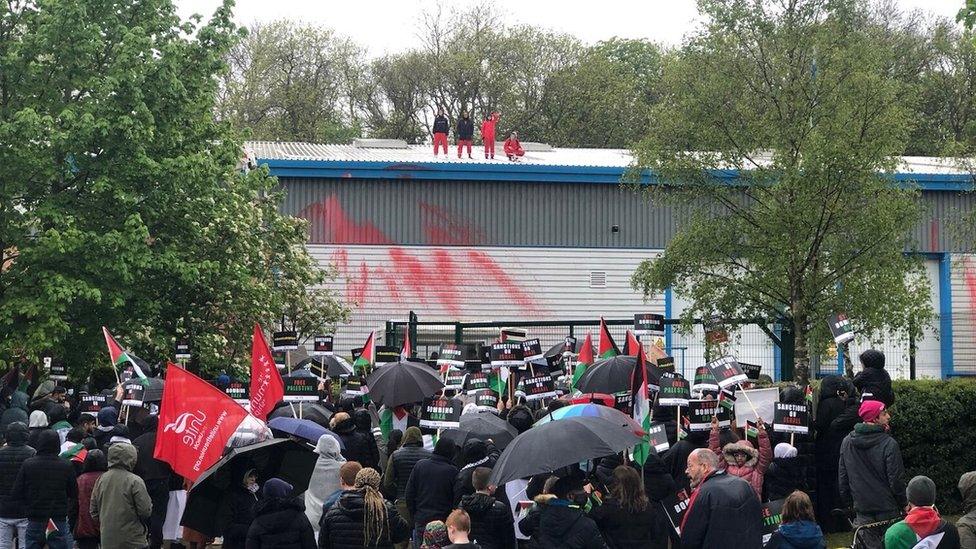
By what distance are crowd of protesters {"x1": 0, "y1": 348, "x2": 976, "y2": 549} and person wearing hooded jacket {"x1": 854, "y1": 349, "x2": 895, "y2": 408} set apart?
19 mm

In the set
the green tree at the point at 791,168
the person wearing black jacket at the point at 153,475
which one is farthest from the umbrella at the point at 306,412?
the green tree at the point at 791,168

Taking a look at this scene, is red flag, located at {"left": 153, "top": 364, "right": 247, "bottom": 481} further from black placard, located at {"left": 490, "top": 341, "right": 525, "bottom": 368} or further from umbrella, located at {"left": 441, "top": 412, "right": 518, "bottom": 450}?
black placard, located at {"left": 490, "top": 341, "right": 525, "bottom": 368}

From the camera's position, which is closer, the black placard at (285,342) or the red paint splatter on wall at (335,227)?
the black placard at (285,342)

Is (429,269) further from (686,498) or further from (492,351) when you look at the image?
(686,498)

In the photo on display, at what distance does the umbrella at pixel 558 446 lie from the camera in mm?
9891

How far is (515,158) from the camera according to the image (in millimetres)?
38688

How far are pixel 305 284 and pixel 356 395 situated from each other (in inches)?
522

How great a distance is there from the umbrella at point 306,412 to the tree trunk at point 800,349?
7.35 m

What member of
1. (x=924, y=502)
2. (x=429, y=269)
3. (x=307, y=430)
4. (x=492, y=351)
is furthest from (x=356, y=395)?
(x=429, y=269)

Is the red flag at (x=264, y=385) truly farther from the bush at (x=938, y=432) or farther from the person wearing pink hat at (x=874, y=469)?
the bush at (x=938, y=432)

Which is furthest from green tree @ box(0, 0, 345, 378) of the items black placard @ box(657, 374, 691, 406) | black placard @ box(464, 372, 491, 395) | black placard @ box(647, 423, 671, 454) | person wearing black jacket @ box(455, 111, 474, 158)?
person wearing black jacket @ box(455, 111, 474, 158)

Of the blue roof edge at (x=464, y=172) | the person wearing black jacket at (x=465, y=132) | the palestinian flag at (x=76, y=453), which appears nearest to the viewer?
the palestinian flag at (x=76, y=453)

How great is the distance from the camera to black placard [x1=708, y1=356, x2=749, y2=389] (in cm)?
1350

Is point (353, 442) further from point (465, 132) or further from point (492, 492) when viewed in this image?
point (465, 132)
